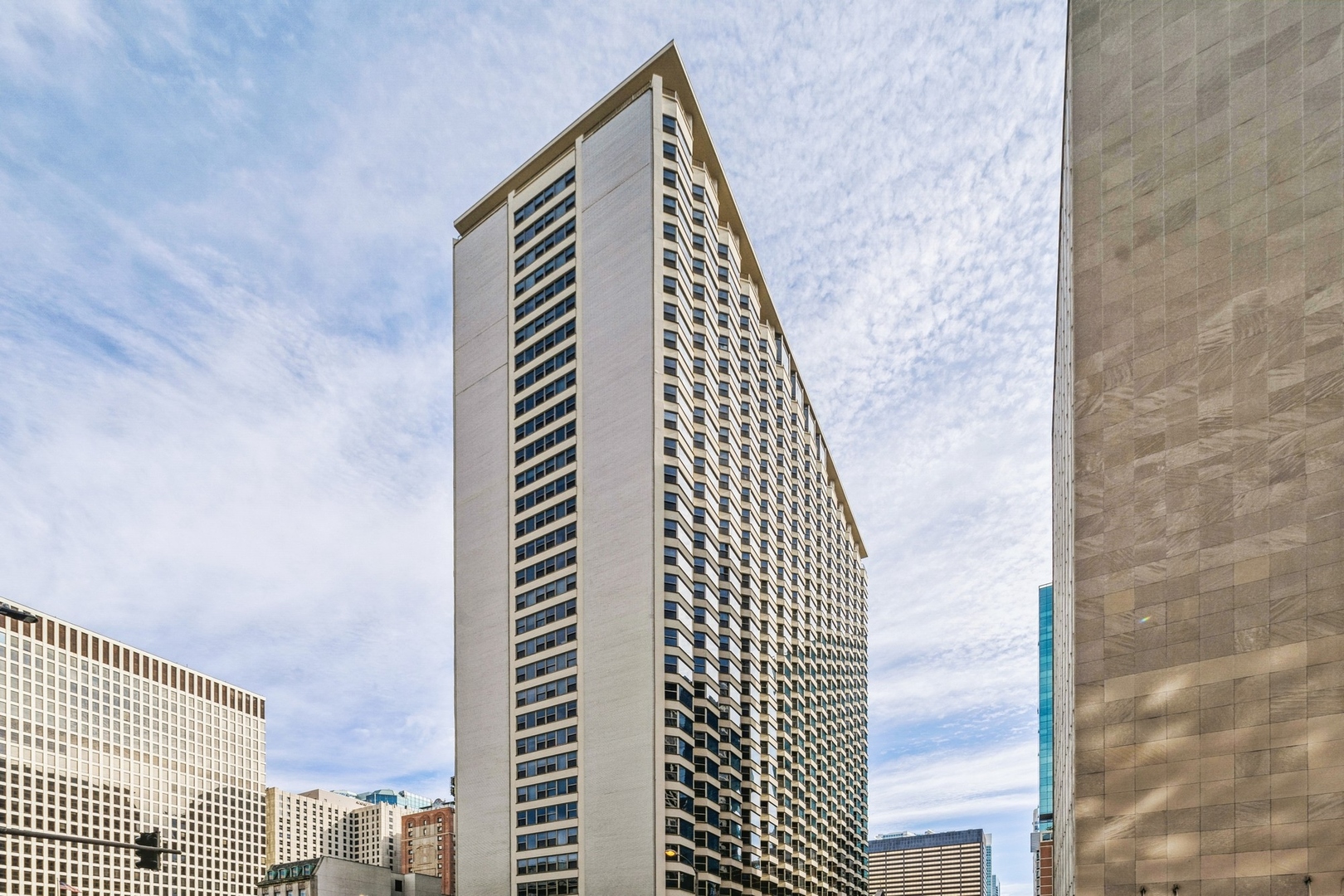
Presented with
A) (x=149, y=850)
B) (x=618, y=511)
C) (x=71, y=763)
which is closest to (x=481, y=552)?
(x=618, y=511)

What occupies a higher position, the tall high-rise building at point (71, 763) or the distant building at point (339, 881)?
the tall high-rise building at point (71, 763)

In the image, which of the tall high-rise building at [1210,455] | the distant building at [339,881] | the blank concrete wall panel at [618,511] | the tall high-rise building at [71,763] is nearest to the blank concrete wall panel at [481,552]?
the blank concrete wall panel at [618,511]

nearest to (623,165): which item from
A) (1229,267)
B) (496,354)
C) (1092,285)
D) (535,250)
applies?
(535,250)

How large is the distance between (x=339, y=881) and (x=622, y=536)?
13478cm

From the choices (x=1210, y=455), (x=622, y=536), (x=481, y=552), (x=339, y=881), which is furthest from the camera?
(x=339, y=881)

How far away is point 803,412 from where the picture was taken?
14175 cm

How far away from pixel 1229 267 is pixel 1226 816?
24.7 m

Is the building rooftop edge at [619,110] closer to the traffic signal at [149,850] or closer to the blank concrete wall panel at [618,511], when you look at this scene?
the blank concrete wall panel at [618,511]

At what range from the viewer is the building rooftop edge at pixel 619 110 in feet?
318

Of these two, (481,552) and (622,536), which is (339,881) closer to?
(481,552)

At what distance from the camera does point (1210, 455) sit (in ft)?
139

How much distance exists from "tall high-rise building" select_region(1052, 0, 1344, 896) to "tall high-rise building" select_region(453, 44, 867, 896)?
142 feet

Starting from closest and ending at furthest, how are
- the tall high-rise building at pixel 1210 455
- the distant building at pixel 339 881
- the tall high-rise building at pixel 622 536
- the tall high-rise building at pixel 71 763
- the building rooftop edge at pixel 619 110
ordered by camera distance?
the tall high-rise building at pixel 1210 455 → the tall high-rise building at pixel 622 536 → the building rooftop edge at pixel 619 110 → the tall high-rise building at pixel 71 763 → the distant building at pixel 339 881

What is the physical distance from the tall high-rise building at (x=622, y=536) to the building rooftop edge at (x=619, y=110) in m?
0.28
